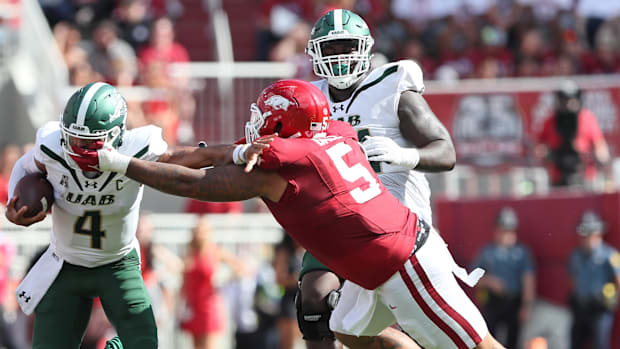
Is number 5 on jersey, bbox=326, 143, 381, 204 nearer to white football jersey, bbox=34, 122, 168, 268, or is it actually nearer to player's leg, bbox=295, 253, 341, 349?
player's leg, bbox=295, 253, 341, 349

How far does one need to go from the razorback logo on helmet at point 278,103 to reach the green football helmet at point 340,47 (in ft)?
2.83

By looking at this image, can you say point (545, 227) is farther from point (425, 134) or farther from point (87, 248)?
point (87, 248)

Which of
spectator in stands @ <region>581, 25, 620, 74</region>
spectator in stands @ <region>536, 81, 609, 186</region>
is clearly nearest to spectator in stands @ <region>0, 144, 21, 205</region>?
spectator in stands @ <region>536, 81, 609, 186</region>

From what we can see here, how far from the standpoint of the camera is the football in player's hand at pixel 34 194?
4828mm

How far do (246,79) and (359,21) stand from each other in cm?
653

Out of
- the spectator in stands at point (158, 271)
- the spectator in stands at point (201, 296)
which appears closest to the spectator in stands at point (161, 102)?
the spectator in stands at point (158, 271)

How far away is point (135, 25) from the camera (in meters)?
12.2

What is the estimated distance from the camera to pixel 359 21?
522 cm

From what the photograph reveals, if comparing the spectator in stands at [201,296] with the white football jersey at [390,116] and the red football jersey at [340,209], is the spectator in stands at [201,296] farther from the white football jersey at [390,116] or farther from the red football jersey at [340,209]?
the red football jersey at [340,209]

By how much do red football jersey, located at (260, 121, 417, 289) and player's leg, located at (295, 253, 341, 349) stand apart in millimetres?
682

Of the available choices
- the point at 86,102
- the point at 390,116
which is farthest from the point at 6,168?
the point at 390,116

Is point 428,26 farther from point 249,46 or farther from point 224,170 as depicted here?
point 224,170

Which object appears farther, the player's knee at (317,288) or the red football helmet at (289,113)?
the player's knee at (317,288)

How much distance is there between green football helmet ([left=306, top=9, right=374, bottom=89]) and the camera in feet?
16.8
